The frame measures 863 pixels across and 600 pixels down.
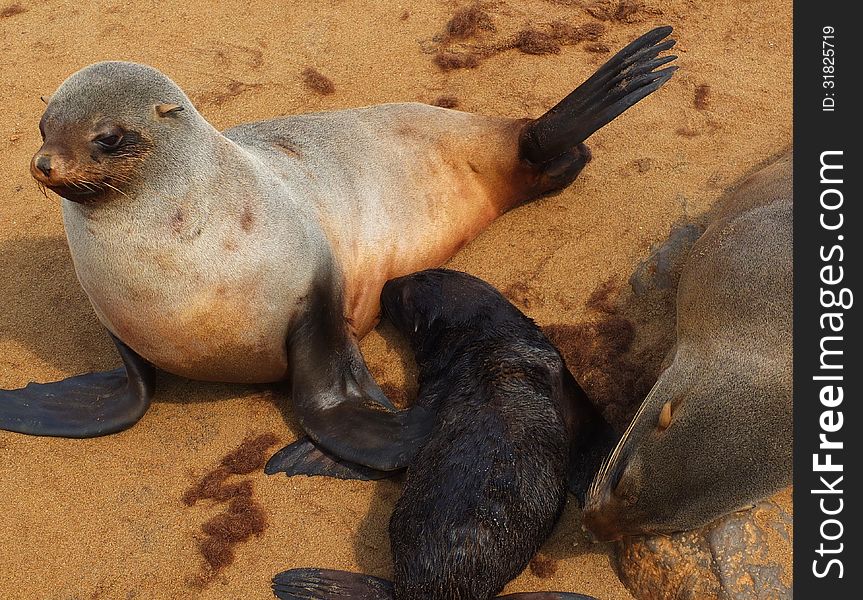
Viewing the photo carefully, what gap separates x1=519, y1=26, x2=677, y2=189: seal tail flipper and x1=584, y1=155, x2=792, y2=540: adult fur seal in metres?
1.29

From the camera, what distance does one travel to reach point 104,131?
382cm

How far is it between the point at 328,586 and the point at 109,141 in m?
1.95

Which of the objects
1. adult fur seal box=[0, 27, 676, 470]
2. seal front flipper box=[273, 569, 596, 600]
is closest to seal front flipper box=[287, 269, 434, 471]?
adult fur seal box=[0, 27, 676, 470]

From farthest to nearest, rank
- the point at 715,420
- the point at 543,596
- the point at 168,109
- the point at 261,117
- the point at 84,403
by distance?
the point at 261,117, the point at 84,403, the point at 168,109, the point at 543,596, the point at 715,420

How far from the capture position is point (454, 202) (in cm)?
540

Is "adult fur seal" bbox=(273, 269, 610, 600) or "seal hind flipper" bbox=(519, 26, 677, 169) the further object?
"seal hind flipper" bbox=(519, 26, 677, 169)

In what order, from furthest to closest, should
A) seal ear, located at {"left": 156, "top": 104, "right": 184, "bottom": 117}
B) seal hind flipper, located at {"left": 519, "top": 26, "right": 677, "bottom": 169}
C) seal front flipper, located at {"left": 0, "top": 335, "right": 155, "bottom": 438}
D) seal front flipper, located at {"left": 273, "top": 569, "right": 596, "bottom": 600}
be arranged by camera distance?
seal hind flipper, located at {"left": 519, "top": 26, "right": 677, "bottom": 169} < seal front flipper, located at {"left": 0, "top": 335, "right": 155, "bottom": 438} < seal ear, located at {"left": 156, "top": 104, "right": 184, "bottom": 117} < seal front flipper, located at {"left": 273, "top": 569, "right": 596, "bottom": 600}

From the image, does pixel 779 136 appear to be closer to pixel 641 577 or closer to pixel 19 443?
pixel 641 577

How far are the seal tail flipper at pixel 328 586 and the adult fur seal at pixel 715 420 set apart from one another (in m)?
0.83

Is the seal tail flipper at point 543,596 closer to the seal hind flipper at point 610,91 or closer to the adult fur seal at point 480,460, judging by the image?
the adult fur seal at point 480,460

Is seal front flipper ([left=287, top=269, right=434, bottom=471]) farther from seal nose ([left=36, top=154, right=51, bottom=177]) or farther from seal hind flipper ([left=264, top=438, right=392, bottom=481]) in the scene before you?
seal nose ([left=36, top=154, right=51, bottom=177])

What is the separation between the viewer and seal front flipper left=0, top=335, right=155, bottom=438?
14.3 feet

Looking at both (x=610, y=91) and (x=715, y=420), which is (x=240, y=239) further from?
(x=610, y=91)

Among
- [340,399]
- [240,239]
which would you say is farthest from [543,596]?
[240,239]
